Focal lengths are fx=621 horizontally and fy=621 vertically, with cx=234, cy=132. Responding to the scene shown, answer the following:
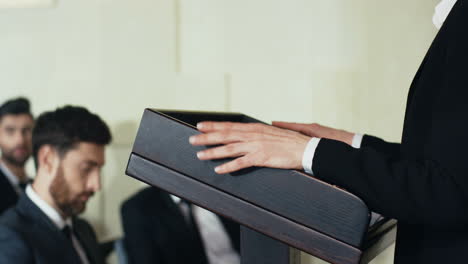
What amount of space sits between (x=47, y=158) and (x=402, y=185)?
1961 mm

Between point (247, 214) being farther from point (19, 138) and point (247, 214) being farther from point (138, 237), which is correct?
point (19, 138)

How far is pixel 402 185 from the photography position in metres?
0.94

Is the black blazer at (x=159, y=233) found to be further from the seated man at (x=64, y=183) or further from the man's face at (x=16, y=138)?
the man's face at (x=16, y=138)

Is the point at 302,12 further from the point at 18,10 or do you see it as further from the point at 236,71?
the point at 18,10

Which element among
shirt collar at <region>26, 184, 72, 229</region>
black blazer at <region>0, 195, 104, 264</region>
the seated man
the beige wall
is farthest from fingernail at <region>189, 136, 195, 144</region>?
the beige wall

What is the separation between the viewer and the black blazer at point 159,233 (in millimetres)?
2484

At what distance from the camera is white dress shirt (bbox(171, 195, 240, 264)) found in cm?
256

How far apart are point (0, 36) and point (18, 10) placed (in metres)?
0.19

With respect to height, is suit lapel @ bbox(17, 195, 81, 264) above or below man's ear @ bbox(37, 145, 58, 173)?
below

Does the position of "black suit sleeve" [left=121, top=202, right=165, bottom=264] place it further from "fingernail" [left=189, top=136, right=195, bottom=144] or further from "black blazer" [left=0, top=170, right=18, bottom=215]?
"fingernail" [left=189, top=136, right=195, bottom=144]

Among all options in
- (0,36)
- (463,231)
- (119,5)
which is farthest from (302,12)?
(463,231)

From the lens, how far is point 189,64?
3.22 meters

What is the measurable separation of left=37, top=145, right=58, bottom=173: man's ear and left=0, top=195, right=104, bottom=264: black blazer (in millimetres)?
259

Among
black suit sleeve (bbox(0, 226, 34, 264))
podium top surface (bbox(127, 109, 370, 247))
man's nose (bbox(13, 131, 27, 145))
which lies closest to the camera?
podium top surface (bbox(127, 109, 370, 247))
